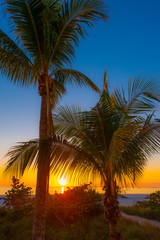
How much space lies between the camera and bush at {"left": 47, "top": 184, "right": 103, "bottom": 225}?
36.1 feet

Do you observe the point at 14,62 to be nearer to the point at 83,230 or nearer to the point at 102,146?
the point at 102,146

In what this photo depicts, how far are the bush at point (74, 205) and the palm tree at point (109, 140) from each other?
519 cm

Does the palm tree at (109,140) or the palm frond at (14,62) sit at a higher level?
the palm frond at (14,62)

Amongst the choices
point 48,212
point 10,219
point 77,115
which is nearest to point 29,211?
point 10,219

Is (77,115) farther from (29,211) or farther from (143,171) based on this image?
(29,211)

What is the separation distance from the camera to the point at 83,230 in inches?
387

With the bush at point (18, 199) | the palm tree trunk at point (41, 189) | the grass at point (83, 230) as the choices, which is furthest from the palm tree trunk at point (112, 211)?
the bush at point (18, 199)

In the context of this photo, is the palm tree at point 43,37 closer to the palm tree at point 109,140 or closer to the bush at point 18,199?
the palm tree at point 109,140

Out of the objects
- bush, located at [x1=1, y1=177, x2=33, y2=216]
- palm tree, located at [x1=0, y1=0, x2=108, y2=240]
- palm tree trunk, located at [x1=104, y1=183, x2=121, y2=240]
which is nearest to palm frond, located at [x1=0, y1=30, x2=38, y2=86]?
palm tree, located at [x1=0, y1=0, x2=108, y2=240]

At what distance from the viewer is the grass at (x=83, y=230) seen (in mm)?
9102

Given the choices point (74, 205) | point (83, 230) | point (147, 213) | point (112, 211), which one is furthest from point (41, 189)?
point (147, 213)

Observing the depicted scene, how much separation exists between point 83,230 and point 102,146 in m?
5.45

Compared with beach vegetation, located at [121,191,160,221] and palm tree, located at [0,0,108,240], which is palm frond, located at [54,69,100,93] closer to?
palm tree, located at [0,0,108,240]

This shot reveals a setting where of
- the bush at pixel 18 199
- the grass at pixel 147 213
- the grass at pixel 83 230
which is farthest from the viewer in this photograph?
the grass at pixel 147 213
